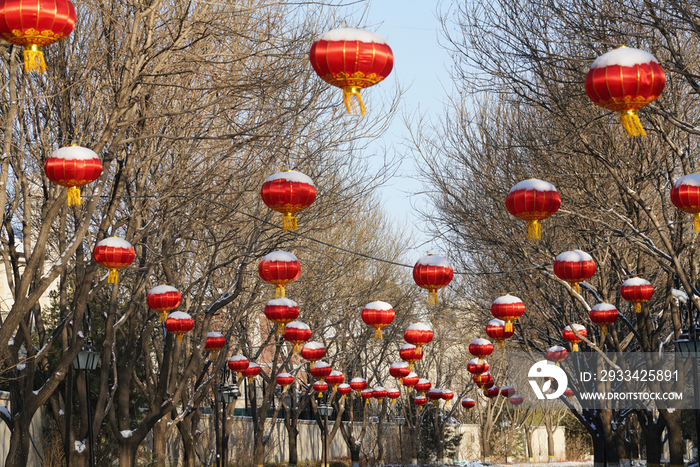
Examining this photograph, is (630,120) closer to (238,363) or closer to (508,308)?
(508,308)

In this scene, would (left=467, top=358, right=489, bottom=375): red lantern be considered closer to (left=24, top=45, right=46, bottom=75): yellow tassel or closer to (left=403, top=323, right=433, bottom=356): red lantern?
(left=403, top=323, right=433, bottom=356): red lantern

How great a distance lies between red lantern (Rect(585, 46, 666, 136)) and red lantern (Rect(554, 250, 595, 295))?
5.82 metres

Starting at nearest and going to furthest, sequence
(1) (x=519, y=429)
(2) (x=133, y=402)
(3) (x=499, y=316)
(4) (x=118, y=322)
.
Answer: (4) (x=118, y=322) < (3) (x=499, y=316) < (2) (x=133, y=402) < (1) (x=519, y=429)

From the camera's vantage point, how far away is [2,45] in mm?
8047

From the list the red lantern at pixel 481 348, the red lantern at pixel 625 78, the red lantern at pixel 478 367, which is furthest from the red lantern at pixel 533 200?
the red lantern at pixel 478 367

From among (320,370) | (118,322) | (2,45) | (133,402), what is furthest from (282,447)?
(2,45)

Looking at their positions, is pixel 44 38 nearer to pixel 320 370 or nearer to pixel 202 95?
pixel 202 95

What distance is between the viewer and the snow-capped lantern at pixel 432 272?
12.7 meters

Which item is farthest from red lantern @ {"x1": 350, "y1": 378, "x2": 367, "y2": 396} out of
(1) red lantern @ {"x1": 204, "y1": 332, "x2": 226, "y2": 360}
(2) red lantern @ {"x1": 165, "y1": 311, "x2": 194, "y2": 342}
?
(2) red lantern @ {"x1": 165, "y1": 311, "x2": 194, "y2": 342}

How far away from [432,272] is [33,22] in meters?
7.85

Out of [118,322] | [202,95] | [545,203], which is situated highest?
Result: [202,95]

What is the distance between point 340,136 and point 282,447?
77.3ft

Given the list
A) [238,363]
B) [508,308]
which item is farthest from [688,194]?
[238,363]

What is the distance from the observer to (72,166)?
8.58 metres
